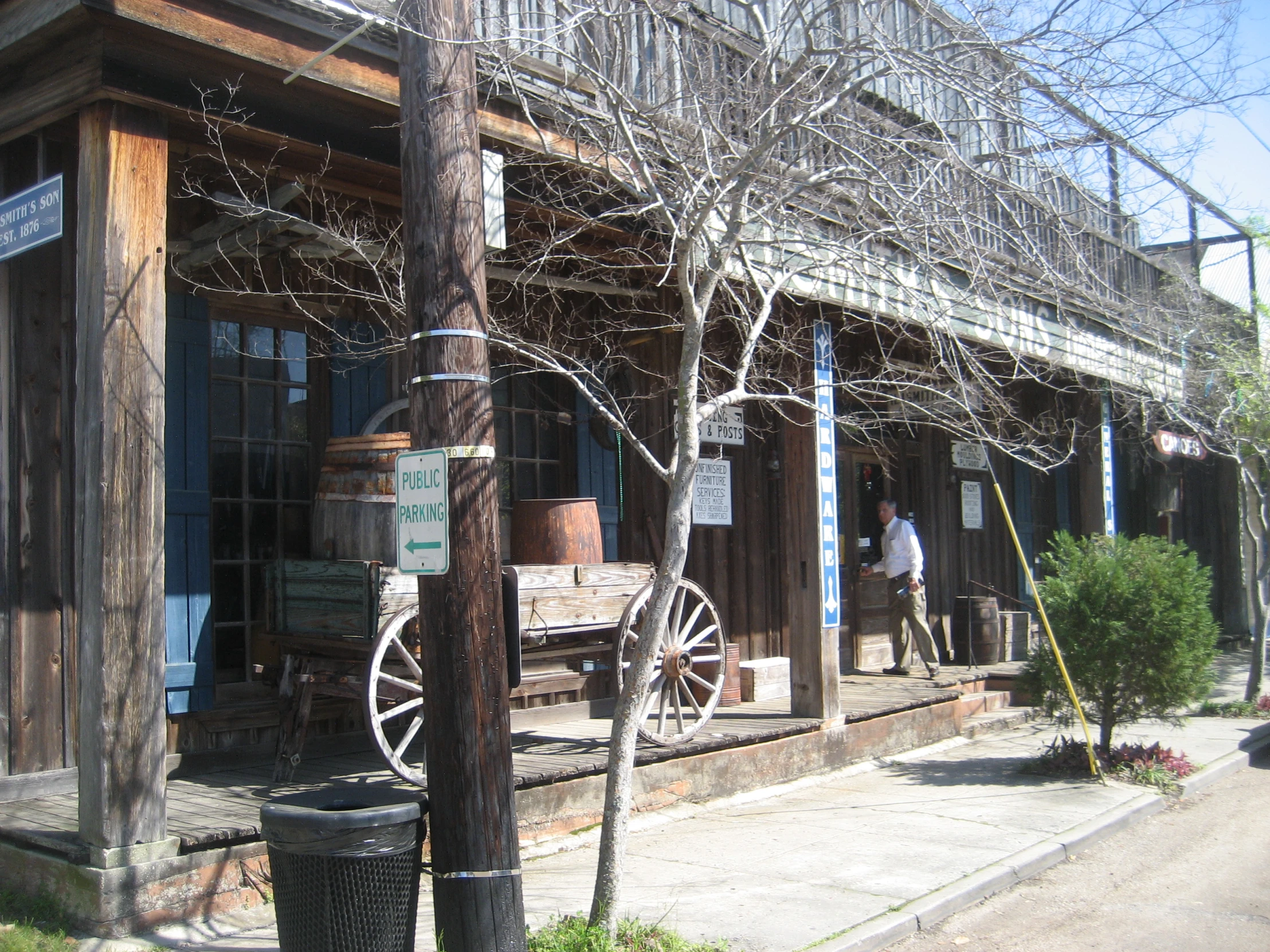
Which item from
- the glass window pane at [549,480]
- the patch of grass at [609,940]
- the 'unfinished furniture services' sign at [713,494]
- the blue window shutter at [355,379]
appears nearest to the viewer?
the patch of grass at [609,940]

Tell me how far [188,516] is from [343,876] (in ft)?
10.7

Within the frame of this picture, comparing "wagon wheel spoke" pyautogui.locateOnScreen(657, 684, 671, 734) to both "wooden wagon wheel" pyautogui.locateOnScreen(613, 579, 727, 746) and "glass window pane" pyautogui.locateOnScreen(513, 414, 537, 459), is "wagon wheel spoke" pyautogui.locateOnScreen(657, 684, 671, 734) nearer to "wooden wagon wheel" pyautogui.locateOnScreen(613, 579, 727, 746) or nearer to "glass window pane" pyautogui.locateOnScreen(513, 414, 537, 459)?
"wooden wagon wheel" pyautogui.locateOnScreen(613, 579, 727, 746)

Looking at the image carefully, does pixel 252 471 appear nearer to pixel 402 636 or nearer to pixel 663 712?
pixel 402 636

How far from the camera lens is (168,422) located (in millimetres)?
6445

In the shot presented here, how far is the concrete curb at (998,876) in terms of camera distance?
4805mm

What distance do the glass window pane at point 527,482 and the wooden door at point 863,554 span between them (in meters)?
3.98

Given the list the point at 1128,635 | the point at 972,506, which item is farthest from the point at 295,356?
the point at 972,506

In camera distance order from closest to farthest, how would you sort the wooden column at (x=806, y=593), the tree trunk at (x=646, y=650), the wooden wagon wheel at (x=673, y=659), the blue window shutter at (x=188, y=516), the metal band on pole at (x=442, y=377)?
the metal band on pole at (x=442, y=377) < the tree trunk at (x=646, y=650) < the blue window shutter at (x=188, y=516) < the wooden wagon wheel at (x=673, y=659) < the wooden column at (x=806, y=593)

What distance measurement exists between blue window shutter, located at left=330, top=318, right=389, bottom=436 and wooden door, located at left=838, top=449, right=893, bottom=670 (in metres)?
5.52

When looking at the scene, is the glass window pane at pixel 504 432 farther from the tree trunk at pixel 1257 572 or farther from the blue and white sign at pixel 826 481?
the tree trunk at pixel 1257 572

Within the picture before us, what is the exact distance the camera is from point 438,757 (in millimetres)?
3945

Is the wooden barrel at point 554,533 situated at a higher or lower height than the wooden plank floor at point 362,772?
higher

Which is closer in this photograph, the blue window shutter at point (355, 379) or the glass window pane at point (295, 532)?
the glass window pane at point (295, 532)

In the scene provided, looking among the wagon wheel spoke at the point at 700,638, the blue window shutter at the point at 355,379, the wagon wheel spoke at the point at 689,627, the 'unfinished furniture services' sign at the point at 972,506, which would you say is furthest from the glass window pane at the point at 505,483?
the 'unfinished furniture services' sign at the point at 972,506
